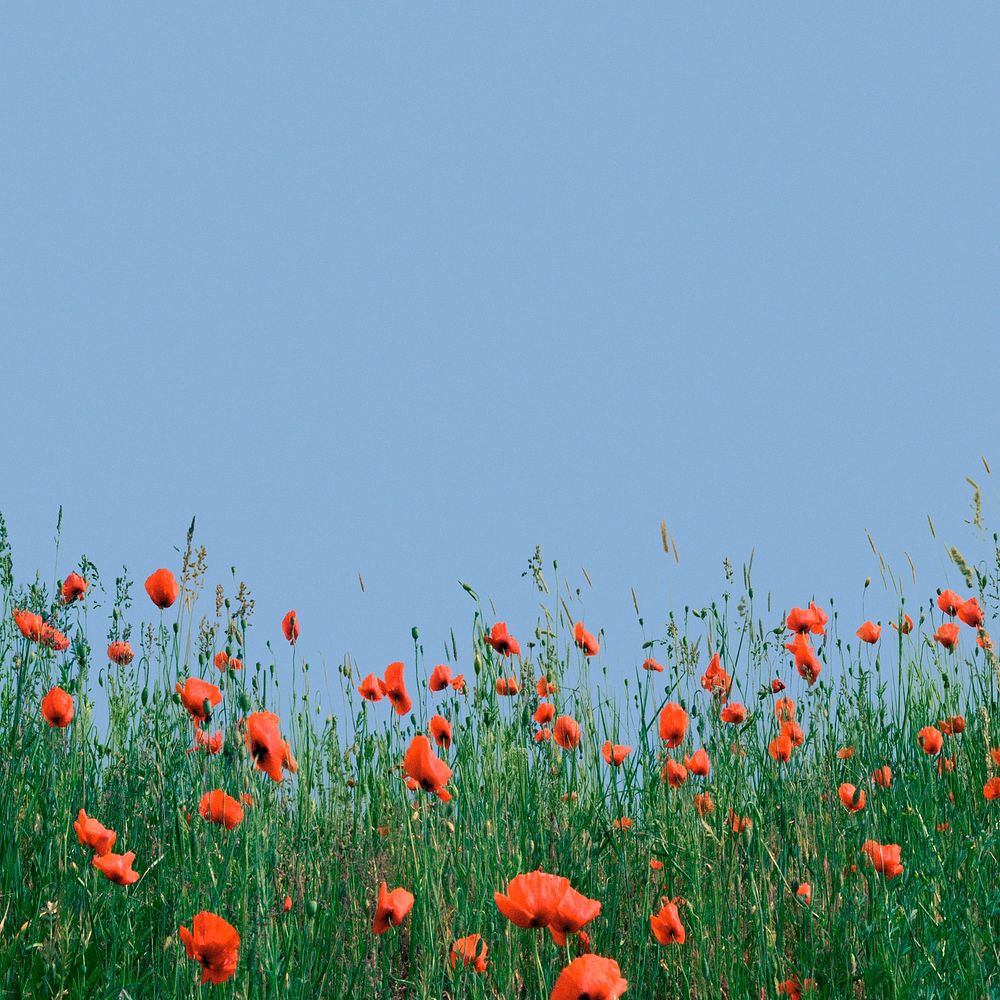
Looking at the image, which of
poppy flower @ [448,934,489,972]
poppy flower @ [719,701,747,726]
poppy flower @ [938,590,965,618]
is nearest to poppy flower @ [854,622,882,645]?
poppy flower @ [938,590,965,618]

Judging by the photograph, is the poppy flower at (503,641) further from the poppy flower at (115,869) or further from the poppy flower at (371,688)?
the poppy flower at (115,869)

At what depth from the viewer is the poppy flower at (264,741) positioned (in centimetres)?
242

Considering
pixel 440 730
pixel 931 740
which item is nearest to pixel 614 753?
pixel 440 730

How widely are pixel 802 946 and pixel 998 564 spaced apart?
2.18 metres

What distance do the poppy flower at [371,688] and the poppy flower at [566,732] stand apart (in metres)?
0.61

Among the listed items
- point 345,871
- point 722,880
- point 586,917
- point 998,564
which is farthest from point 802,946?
point 998,564

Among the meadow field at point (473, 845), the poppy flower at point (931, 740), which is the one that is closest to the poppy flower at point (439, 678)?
the meadow field at point (473, 845)

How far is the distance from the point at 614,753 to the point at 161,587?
1569mm

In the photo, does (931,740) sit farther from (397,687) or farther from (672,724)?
(397,687)

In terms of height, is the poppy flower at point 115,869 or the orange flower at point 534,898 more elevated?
the poppy flower at point 115,869

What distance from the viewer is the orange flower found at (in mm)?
1892

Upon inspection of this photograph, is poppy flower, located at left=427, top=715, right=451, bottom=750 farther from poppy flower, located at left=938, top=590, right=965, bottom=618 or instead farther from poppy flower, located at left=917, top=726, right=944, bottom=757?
poppy flower, located at left=938, top=590, right=965, bottom=618

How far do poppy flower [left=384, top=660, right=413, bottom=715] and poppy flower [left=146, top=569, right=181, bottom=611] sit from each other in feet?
2.19

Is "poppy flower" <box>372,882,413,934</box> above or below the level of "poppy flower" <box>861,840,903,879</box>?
below
